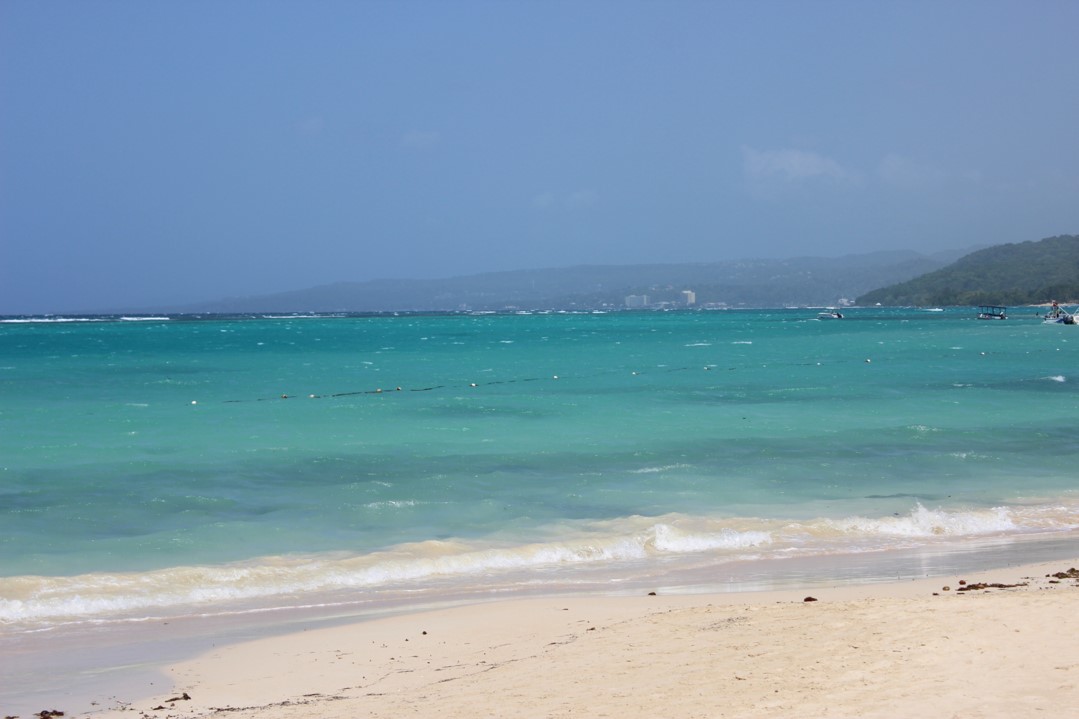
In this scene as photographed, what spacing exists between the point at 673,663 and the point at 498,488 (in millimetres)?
9403

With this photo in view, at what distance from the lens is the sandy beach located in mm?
6422

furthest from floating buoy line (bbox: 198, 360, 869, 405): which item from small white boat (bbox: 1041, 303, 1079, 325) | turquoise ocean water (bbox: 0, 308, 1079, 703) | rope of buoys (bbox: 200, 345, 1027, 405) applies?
small white boat (bbox: 1041, 303, 1079, 325)

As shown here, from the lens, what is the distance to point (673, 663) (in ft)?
24.1

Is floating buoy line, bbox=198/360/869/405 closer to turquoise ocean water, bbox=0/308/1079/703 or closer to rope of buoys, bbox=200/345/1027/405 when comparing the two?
rope of buoys, bbox=200/345/1027/405

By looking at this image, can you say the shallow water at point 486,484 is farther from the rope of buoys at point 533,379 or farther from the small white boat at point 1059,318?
the small white boat at point 1059,318

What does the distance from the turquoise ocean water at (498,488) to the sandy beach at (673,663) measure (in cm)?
180

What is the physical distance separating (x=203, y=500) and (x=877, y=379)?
28611mm

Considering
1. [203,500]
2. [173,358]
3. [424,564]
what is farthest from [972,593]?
[173,358]

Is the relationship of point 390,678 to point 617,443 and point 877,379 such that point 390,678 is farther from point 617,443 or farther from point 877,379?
point 877,379

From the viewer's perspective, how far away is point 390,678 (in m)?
7.60

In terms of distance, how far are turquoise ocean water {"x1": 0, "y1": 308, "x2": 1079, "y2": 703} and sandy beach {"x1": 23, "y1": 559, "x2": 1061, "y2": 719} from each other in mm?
1801

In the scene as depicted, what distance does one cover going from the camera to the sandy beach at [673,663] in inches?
253

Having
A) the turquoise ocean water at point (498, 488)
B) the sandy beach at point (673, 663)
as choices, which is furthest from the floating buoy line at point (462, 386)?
the sandy beach at point (673, 663)

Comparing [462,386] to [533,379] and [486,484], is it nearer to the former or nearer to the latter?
[533,379]
